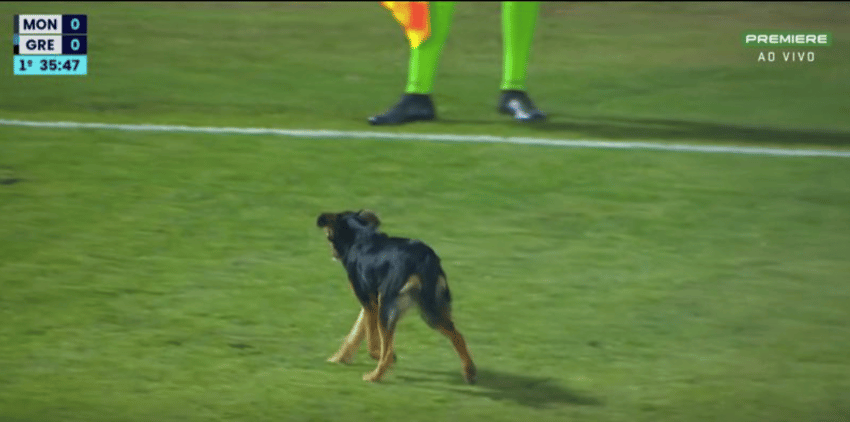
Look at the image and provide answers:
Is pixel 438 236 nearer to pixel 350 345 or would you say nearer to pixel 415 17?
pixel 350 345

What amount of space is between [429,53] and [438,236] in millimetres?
3207

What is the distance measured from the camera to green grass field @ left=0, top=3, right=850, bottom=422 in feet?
23.9

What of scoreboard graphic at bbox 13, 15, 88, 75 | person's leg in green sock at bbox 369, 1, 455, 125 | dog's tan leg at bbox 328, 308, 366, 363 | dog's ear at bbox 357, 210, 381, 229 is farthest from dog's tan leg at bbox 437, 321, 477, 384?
scoreboard graphic at bbox 13, 15, 88, 75

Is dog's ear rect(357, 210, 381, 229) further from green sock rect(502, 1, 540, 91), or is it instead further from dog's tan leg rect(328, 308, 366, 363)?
green sock rect(502, 1, 540, 91)

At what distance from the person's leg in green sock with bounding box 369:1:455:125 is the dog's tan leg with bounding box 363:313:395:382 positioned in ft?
18.0

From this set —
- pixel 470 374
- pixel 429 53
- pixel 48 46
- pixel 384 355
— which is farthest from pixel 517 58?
pixel 384 355

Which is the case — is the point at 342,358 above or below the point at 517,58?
below

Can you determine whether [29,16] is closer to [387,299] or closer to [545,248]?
[545,248]

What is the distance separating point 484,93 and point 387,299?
7269 mm

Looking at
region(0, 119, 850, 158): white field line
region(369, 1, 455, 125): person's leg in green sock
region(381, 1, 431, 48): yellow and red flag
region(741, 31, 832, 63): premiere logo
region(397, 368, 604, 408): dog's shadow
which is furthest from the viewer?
region(741, 31, 832, 63): premiere logo

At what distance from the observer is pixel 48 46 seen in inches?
584

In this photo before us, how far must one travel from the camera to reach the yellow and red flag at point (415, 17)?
12.8m

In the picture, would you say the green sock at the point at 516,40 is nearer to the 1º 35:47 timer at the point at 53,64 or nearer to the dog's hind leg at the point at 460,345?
the 1º 35:47 timer at the point at 53,64

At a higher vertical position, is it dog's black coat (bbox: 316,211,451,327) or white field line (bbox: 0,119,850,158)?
white field line (bbox: 0,119,850,158)
